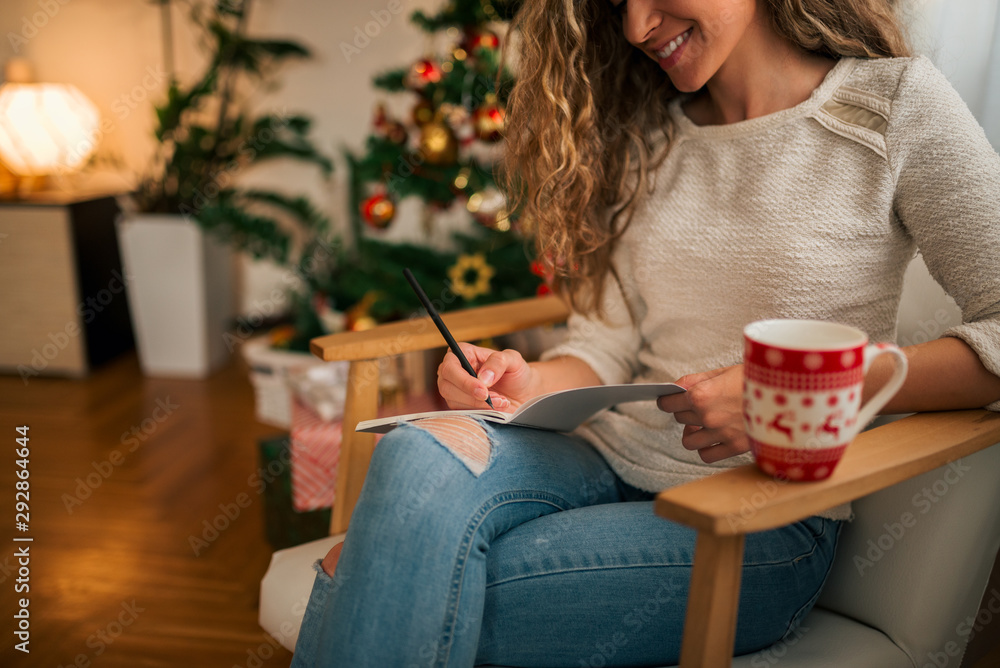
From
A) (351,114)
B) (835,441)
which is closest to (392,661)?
(835,441)

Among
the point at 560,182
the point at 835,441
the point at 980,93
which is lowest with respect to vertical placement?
the point at 835,441

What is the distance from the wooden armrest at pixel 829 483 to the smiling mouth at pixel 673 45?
47 centimetres

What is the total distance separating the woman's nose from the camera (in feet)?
2.86

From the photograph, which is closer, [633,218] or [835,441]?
[835,441]

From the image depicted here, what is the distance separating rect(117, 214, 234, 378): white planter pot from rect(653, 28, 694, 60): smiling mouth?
182 cm

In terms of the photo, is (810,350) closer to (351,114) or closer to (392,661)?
(392,661)

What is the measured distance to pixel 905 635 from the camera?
0.79 metres

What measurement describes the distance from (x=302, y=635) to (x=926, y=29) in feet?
3.49

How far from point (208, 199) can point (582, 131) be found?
180cm

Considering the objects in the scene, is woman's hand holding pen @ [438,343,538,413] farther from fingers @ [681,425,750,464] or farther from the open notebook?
fingers @ [681,425,750,464]

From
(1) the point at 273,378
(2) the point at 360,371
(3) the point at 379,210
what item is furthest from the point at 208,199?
(2) the point at 360,371

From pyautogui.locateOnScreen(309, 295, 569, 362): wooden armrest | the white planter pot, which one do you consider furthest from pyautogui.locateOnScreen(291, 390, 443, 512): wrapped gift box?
the white planter pot

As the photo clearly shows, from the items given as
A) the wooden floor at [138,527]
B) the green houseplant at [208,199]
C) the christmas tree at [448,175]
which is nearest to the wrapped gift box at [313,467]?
the wooden floor at [138,527]

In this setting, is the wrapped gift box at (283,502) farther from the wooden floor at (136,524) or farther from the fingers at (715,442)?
the fingers at (715,442)
